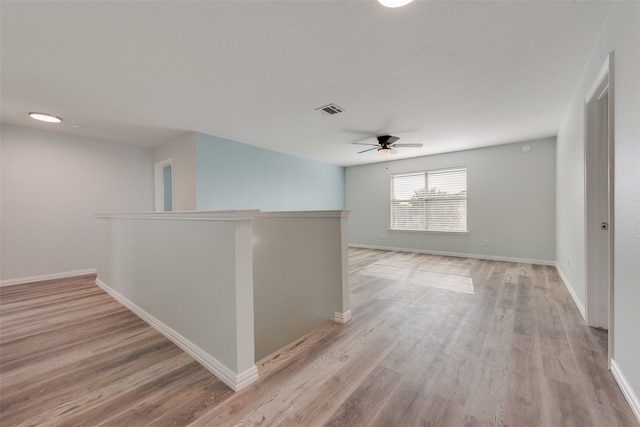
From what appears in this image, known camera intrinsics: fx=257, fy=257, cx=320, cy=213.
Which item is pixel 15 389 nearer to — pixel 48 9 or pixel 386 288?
pixel 48 9

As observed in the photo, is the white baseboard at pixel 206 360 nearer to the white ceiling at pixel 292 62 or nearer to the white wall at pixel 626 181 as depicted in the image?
the white wall at pixel 626 181

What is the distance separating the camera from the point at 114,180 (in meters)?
4.93

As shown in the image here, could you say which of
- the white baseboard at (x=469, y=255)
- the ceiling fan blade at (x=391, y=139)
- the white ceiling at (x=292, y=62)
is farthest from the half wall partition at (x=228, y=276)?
the white baseboard at (x=469, y=255)

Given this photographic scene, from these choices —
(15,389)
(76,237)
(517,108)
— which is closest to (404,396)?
(15,389)

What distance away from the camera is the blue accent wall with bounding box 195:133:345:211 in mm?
4473

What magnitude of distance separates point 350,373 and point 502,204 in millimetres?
5195

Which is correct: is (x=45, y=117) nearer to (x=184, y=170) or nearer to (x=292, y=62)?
(x=184, y=170)

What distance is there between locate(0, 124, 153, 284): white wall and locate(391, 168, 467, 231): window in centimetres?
599

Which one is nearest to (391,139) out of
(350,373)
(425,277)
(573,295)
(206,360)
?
(425,277)

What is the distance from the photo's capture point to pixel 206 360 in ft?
5.86

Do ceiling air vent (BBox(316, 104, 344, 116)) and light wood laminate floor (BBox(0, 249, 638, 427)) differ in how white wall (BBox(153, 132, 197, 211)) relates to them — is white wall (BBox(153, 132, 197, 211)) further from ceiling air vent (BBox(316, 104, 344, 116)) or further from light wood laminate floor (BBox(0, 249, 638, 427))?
ceiling air vent (BBox(316, 104, 344, 116))

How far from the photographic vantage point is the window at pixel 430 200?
19.1 feet

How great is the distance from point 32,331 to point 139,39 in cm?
276

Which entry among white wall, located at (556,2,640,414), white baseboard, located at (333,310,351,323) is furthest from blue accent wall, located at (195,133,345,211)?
white wall, located at (556,2,640,414)
